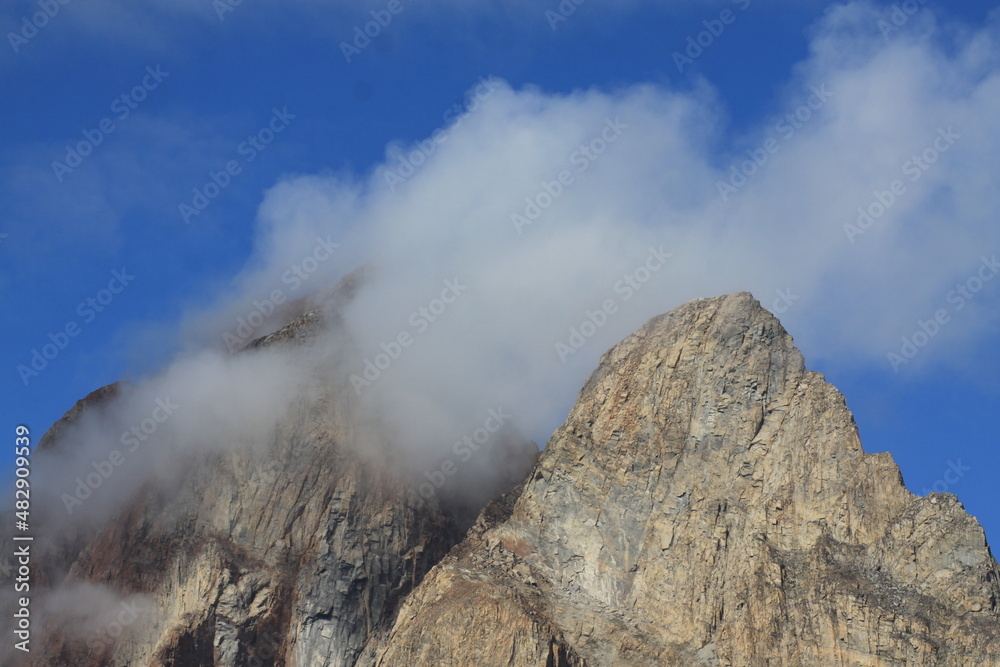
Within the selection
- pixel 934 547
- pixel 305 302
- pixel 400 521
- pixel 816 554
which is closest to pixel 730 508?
pixel 816 554

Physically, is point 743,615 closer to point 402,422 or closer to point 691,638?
point 691,638

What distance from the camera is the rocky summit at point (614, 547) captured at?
116 meters

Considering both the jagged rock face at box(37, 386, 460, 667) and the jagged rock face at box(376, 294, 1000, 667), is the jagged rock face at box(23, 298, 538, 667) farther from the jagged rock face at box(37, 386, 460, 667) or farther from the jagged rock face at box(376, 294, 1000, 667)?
the jagged rock face at box(376, 294, 1000, 667)

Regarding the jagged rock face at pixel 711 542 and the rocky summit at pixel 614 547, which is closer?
the jagged rock face at pixel 711 542

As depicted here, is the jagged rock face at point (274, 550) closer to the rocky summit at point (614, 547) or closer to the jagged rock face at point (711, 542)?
the rocky summit at point (614, 547)

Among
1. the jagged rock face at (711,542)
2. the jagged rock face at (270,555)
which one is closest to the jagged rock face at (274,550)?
the jagged rock face at (270,555)

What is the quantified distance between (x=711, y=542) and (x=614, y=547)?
9369 mm

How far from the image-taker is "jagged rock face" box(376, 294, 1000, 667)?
11400 centimetres

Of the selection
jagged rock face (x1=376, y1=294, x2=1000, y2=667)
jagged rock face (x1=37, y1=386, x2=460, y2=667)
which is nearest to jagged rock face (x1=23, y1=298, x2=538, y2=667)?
jagged rock face (x1=37, y1=386, x2=460, y2=667)

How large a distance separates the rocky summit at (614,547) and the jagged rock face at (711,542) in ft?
0.59

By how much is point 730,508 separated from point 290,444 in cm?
5199

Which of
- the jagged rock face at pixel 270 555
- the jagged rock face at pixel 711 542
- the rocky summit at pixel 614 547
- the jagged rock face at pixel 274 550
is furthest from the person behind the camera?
the jagged rock face at pixel 274 550

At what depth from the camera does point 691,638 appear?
120m

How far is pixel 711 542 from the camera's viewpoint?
12450 cm
